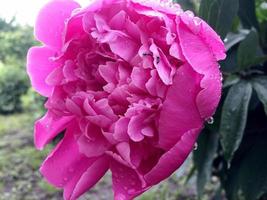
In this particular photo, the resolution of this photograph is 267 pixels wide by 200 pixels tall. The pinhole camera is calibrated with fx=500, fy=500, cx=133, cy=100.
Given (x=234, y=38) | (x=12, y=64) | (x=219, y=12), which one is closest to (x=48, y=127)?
(x=219, y=12)

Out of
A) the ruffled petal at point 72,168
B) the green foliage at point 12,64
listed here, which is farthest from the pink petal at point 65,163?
the green foliage at point 12,64

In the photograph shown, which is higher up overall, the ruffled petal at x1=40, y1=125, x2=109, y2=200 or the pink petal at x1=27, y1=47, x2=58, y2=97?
the pink petal at x1=27, y1=47, x2=58, y2=97

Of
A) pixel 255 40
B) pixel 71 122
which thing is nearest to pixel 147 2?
pixel 71 122

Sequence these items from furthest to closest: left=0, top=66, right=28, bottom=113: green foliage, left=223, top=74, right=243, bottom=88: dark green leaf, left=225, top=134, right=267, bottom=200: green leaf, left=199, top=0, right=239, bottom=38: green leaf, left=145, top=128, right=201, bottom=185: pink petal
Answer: left=0, top=66, right=28, bottom=113: green foliage < left=225, top=134, right=267, bottom=200: green leaf < left=223, top=74, right=243, bottom=88: dark green leaf < left=199, top=0, right=239, bottom=38: green leaf < left=145, top=128, right=201, bottom=185: pink petal

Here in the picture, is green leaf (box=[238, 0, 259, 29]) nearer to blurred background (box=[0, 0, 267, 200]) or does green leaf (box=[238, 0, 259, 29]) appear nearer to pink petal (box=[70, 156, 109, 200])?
blurred background (box=[0, 0, 267, 200])

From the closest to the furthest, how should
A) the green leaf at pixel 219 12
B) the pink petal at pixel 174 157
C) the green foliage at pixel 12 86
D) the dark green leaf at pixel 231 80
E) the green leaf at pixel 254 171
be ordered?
the pink petal at pixel 174 157 → the green leaf at pixel 219 12 → the dark green leaf at pixel 231 80 → the green leaf at pixel 254 171 → the green foliage at pixel 12 86

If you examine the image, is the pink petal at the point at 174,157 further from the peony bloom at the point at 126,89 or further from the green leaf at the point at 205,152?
the green leaf at the point at 205,152

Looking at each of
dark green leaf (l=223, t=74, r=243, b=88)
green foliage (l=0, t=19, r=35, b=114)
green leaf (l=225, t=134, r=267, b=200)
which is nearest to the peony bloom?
dark green leaf (l=223, t=74, r=243, b=88)
